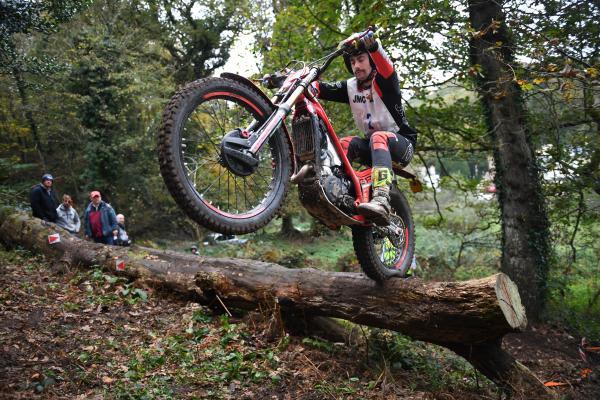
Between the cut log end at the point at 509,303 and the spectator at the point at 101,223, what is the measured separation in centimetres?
780

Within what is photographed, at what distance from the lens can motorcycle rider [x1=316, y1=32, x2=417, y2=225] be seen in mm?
4246

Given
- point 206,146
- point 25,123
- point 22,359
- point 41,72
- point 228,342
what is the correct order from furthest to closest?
point 25,123, point 41,72, point 228,342, point 22,359, point 206,146

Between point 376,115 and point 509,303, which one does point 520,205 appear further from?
point 376,115

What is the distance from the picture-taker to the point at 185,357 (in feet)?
17.0

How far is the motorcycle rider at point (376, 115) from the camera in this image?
425 cm

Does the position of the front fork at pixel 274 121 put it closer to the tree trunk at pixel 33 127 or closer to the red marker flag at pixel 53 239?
the red marker flag at pixel 53 239

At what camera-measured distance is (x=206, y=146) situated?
11.6 feet

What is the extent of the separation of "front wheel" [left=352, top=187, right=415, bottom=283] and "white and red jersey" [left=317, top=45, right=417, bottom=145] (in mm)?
886

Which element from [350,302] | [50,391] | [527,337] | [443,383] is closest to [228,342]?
[350,302]

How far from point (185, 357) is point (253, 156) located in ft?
9.76

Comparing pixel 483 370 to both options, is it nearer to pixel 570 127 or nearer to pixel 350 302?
pixel 350 302

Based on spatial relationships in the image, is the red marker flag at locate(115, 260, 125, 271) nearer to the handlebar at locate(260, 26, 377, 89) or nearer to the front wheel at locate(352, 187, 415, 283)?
the front wheel at locate(352, 187, 415, 283)

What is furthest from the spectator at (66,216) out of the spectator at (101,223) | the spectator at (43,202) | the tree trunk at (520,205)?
the tree trunk at (520,205)

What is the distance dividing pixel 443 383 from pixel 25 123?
1657cm
